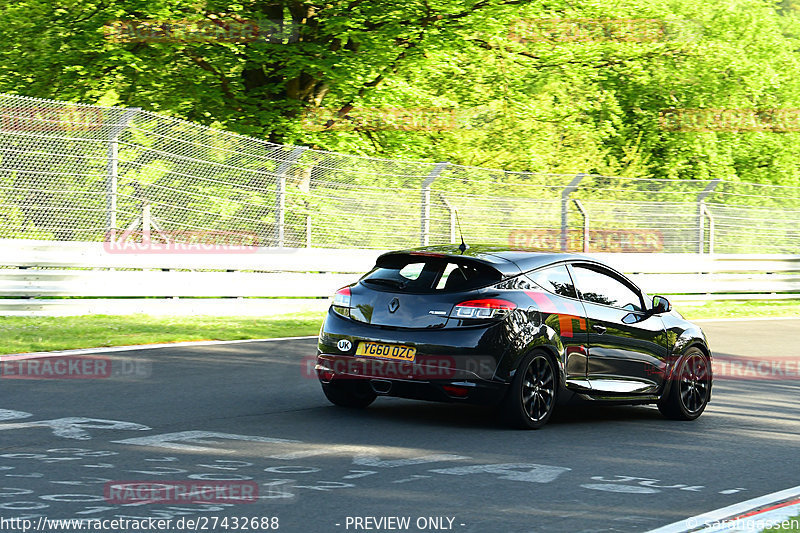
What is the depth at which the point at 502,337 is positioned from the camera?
29.2ft

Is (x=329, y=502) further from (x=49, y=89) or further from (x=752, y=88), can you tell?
(x=752, y=88)

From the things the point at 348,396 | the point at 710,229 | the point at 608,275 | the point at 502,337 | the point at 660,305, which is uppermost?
the point at 710,229

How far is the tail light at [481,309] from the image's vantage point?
29.4 ft

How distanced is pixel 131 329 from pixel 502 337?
750cm

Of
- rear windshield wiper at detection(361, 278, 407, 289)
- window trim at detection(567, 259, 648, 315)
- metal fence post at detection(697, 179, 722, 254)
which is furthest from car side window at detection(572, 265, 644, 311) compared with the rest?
metal fence post at detection(697, 179, 722, 254)

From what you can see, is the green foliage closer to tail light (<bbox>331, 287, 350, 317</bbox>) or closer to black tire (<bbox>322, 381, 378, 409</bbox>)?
black tire (<bbox>322, 381, 378, 409</bbox>)

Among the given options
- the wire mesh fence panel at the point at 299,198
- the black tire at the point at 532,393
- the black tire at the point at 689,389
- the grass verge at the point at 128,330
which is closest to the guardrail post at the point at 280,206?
the wire mesh fence panel at the point at 299,198

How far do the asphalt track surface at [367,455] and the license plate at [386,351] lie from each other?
54cm

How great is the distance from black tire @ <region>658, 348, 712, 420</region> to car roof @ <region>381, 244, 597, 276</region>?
4.46 feet

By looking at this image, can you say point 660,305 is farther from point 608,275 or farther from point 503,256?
point 503,256

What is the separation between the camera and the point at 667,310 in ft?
33.7

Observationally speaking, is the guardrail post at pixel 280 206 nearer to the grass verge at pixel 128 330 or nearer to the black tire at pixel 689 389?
the grass verge at pixel 128 330

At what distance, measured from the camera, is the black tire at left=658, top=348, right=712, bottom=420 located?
33.6 feet

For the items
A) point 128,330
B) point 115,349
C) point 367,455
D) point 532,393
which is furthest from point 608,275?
point 128,330
